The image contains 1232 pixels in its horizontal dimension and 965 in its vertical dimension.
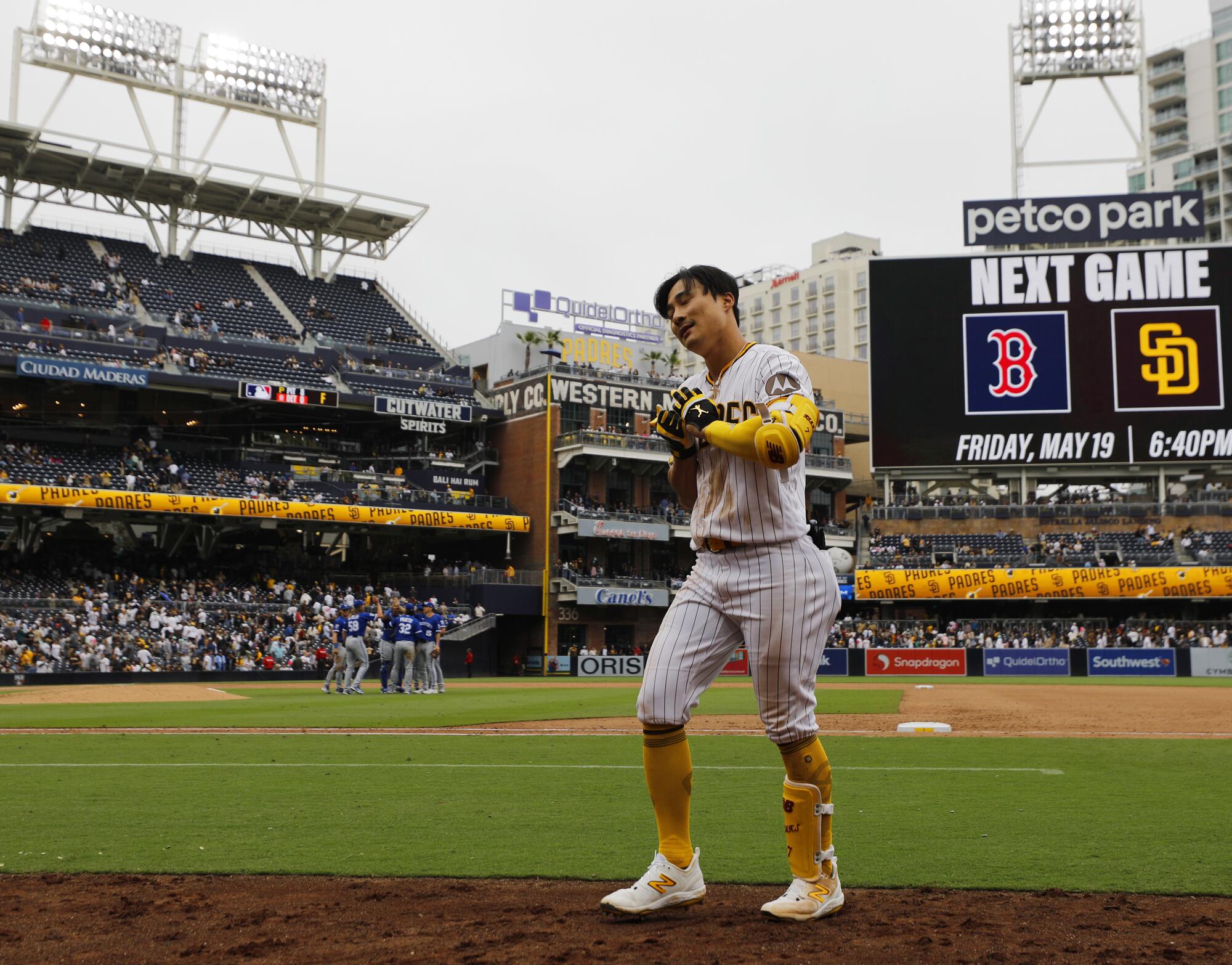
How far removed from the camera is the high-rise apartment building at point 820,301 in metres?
117

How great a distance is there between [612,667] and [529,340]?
2219 centimetres

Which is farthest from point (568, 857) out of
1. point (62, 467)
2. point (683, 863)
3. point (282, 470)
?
point (282, 470)

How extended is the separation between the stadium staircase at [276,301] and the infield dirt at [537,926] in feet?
155

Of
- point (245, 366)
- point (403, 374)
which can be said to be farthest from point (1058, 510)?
point (245, 366)

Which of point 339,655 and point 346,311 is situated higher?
point 346,311

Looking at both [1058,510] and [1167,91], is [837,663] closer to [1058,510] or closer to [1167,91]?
[1058,510]

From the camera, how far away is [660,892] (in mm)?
4746

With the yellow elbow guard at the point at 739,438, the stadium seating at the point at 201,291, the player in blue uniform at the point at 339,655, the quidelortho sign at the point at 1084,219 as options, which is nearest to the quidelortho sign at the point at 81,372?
the stadium seating at the point at 201,291

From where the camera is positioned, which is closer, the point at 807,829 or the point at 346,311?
the point at 807,829

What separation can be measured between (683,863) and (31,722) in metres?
15.0

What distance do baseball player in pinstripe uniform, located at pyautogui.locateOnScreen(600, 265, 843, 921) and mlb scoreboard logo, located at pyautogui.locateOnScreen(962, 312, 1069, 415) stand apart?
45601 millimetres

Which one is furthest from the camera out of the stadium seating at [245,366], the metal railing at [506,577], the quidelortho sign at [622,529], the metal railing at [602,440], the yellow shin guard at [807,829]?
the metal railing at [602,440]

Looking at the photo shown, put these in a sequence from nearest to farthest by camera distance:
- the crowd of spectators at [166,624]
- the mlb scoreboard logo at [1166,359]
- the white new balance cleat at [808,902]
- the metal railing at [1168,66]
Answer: the white new balance cleat at [808,902] → the crowd of spectators at [166,624] → the mlb scoreboard logo at [1166,359] → the metal railing at [1168,66]

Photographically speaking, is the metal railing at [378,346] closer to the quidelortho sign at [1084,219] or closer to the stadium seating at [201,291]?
the stadium seating at [201,291]
